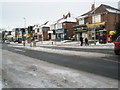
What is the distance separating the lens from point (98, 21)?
4347cm

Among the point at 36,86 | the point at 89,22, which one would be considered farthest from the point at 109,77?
the point at 89,22

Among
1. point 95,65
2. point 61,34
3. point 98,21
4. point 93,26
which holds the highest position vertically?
point 98,21

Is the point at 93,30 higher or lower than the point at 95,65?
higher

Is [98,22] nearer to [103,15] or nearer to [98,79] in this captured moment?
[103,15]

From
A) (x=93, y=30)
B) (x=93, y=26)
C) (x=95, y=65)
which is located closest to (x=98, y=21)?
(x=93, y=26)

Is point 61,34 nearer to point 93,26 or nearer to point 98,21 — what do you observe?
point 93,26

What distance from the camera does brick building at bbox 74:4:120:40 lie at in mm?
40622

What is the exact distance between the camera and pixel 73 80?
20.4 feet

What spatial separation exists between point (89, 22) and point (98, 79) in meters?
41.8

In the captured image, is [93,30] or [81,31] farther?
[81,31]

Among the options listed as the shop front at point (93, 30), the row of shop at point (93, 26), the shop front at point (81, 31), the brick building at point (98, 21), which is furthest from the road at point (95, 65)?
the shop front at point (81, 31)

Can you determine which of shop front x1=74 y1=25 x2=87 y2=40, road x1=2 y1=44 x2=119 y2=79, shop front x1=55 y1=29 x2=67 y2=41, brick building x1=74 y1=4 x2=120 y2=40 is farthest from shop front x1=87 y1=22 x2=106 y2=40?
road x1=2 y1=44 x2=119 y2=79

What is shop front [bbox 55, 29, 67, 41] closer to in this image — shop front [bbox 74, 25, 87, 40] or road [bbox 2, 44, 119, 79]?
shop front [bbox 74, 25, 87, 40]

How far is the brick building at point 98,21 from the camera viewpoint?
40.6m
